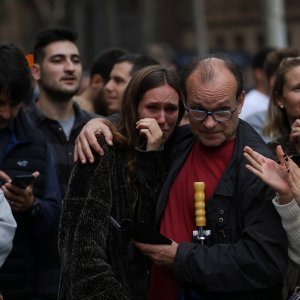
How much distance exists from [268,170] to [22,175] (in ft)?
5.11

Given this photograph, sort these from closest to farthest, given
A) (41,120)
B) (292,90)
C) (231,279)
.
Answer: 1. (231,279)
2. (292,90)
3. (41,120)

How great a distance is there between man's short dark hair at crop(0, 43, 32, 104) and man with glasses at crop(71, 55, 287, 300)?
3.11ft

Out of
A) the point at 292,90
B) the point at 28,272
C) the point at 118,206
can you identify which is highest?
the point at 292,90

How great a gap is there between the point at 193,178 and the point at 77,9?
2786 cm

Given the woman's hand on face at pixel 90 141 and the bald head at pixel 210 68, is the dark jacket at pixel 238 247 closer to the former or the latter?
the bald head at pixel 210 68

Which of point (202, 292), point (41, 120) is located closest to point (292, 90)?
point (202, 292)

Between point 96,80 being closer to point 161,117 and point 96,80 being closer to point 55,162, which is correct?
point 55,162

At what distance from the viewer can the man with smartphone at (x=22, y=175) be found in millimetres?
4789

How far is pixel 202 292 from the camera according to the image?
3.78 m

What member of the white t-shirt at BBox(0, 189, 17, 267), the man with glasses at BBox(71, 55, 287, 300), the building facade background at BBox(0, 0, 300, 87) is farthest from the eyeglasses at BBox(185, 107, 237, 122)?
the building facade background at BBox(0, 0, 300, 87)

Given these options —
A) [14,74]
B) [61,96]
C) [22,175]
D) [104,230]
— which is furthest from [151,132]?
[61,96]

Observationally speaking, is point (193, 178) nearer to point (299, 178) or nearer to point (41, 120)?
point (299, 178)

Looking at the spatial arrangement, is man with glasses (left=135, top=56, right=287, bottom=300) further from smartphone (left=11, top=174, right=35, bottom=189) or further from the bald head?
smartphone (left=11, top=174, right=35, bottom=189)

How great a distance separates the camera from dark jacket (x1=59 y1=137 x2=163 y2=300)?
147 inches
